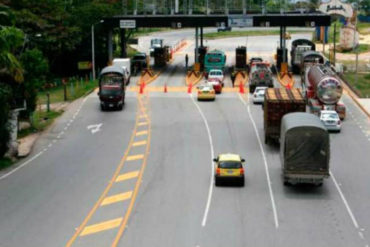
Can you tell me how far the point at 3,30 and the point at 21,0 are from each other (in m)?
40.5

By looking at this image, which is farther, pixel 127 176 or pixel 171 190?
pixel 127 176

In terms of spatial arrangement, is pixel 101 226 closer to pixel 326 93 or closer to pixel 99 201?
pixel 99 201

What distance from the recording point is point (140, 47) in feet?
465

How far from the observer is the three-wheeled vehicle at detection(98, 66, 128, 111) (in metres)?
71.1

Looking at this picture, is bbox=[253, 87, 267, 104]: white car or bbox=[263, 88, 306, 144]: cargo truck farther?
bbox=[253, 87, 267, 104]: white car

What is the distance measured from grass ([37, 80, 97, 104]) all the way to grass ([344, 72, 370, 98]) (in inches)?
1079

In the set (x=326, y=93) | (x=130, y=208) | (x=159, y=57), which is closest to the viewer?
(x=130, y=208)

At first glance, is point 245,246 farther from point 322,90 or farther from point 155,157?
point 322,90

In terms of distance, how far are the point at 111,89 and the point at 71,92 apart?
11641mm

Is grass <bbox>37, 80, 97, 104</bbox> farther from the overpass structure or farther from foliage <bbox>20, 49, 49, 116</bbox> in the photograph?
foliage <bbox>20, 49, 49, 116</bbox>

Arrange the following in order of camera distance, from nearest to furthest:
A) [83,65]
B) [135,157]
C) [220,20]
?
[135,157] < [83,65] < [220,20]

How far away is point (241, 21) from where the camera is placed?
316 ft

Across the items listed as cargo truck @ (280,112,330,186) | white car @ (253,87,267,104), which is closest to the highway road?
cargo truck @ (280,112,330,186)

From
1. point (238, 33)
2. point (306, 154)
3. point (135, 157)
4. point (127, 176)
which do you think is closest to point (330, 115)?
point (135, 157)
